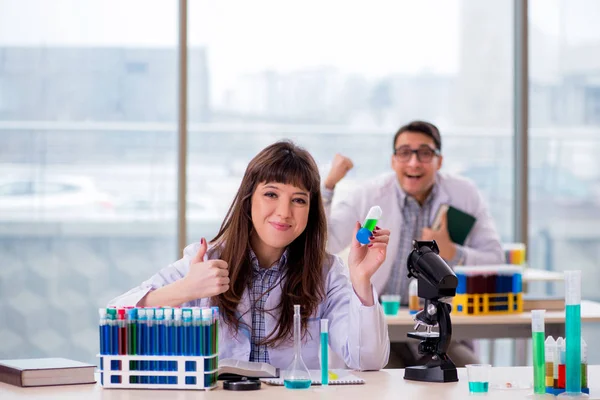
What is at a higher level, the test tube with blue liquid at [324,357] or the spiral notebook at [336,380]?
the test tube with blue liquid at [324,357]

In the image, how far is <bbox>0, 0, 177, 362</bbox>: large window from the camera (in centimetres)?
570

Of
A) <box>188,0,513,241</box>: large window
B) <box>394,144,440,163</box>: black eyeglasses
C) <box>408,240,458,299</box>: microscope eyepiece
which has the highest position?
<box>188,0,513,241</box>: large window

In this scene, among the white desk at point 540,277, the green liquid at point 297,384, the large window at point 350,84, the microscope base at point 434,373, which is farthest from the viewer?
the large window at point 350,84

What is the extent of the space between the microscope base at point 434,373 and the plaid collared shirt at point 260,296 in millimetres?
507

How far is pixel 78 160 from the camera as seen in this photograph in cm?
579

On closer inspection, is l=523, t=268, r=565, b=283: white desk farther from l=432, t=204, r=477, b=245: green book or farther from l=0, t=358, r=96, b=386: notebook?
l=0, t=358, r=96, b=386: notebook

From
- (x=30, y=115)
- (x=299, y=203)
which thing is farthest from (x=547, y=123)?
(x=299, y=203)

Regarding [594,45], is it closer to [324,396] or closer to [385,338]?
[385,338]

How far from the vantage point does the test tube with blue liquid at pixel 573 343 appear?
7.79 ft

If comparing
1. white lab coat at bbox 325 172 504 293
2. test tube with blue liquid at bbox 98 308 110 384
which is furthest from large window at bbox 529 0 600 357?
test tube with blue liquid at bbox 98 308 110 384

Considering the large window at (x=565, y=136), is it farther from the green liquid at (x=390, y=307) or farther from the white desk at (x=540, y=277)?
the green liquid at (x=390, y=307)

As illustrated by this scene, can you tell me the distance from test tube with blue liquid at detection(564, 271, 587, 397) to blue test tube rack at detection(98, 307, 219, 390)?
921 millimetres

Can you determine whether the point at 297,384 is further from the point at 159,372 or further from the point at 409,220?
the point at 409,220

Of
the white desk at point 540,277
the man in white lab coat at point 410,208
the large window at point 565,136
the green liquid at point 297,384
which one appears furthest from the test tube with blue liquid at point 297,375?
the large window at point 565,136
